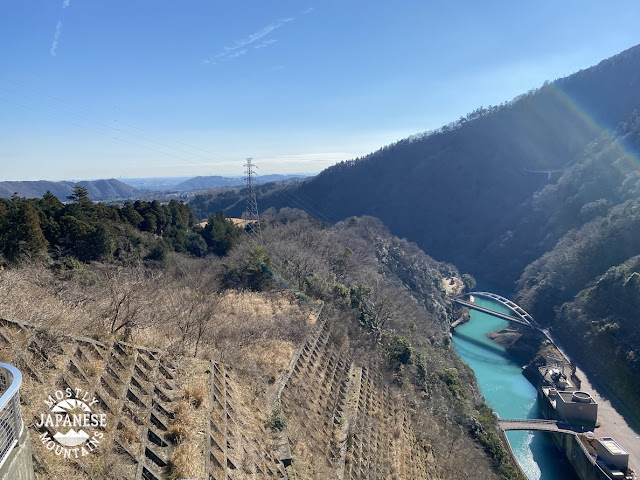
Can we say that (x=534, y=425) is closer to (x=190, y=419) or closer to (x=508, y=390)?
(x=508, y=390)

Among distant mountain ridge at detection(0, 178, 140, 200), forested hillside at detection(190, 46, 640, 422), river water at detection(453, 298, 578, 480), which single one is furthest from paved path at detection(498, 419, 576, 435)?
distant mountain ridge at detection(0, 178, 140, 200)

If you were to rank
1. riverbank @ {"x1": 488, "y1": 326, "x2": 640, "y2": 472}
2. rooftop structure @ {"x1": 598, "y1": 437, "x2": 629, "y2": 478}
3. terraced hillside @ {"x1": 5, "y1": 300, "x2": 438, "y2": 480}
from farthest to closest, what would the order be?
riverbank @ {"x1": 488, "y1": 326, "x2": 640, "y2": 472}, rooftop structure @ {"x1": 598, "y1": 437, "x2": 629, "y2": 478}, terraced hillside @ {"x1": 5, "y1": 300, "x2": 438, "y2": 480}

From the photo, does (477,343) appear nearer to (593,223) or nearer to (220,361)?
(593,223)

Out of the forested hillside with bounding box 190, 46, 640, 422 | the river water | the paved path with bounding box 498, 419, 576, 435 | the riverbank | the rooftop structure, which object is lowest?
the river water

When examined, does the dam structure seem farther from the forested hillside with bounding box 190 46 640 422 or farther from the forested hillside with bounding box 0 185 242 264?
the forested hillside with bounding box 0 185 242 264

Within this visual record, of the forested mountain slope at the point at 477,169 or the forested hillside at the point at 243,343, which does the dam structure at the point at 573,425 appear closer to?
the forested hillside at the point at 243,343

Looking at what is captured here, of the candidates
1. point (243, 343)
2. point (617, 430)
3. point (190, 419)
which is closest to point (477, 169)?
point (617, 430)

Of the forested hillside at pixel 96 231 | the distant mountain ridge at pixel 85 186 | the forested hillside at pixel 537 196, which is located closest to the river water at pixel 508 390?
the forested hillside at pixel 537 196
